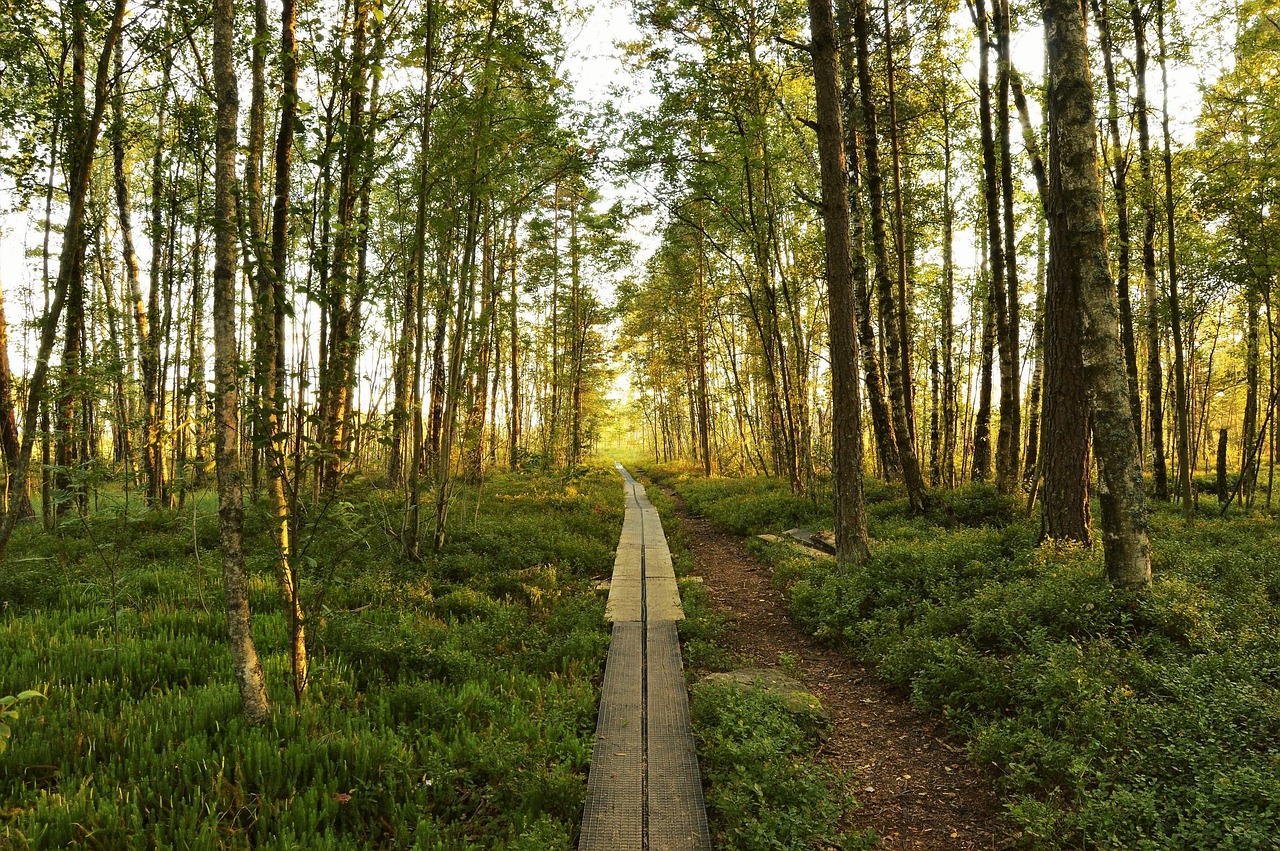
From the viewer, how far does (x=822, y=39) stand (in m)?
7.47

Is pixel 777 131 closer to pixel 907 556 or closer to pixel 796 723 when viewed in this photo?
pixel 907 556

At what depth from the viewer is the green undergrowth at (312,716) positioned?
2916 mm

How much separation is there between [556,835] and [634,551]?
6.99 meters

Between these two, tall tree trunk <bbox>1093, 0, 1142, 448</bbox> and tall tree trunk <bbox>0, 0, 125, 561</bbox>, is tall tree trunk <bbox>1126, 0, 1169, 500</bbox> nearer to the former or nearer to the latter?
tall tree trunk <bbox>1093, 0, 1142, 448</bbox>

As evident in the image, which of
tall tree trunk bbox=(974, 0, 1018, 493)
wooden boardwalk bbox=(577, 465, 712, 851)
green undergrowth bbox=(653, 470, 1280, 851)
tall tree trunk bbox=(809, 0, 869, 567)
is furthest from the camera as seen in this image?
tall tree trunk bbox=(974, 0, 1018, 493)

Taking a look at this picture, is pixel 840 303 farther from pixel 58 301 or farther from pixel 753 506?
pixel 58 301

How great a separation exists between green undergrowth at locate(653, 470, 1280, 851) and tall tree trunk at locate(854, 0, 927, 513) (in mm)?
3081

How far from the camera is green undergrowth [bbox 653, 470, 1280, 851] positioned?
2.89 metres

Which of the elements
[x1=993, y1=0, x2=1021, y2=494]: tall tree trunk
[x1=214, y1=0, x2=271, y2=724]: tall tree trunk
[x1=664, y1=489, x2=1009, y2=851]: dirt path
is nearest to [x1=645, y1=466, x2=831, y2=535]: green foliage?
[x1=993, y1=0, x2=1021, y2=494]: tall tree trunk

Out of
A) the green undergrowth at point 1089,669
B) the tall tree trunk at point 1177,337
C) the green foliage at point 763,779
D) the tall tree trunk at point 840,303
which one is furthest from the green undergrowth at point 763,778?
the tall tree trunk at point 1177,337

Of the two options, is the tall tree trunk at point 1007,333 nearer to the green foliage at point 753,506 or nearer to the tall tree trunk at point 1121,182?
the tall tree trunk at point 1121,182

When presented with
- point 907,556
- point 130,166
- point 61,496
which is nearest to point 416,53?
point 61,496

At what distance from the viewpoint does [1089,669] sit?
4078 mm

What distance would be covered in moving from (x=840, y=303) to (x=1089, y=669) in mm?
4962
